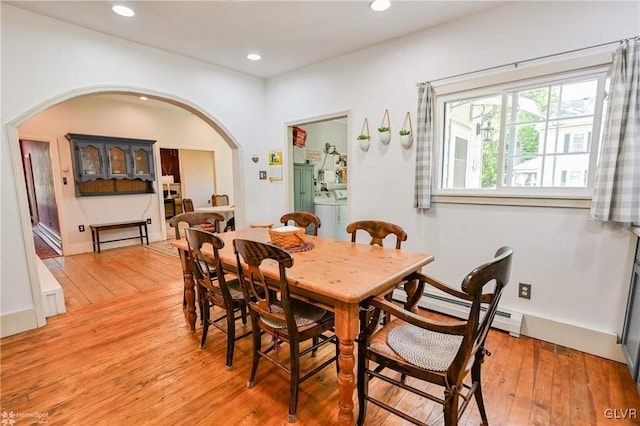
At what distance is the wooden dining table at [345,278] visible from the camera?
1408 millimetres

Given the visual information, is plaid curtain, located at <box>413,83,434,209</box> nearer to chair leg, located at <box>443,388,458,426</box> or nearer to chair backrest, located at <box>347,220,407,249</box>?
chair backrest, located at <box>347,220,407,249</box>

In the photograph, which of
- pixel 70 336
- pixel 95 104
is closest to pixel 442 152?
pixel 70 336

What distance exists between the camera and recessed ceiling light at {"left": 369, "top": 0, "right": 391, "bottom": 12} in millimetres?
2356

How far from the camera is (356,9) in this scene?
2.47 metres

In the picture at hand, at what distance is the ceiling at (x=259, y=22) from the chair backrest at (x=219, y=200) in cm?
417

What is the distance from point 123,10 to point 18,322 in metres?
2.81

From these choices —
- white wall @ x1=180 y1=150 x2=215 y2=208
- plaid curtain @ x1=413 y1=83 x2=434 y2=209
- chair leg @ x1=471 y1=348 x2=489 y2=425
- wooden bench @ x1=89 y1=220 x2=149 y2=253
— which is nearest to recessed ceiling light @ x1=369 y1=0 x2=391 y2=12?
plaid curtain @ x1=413 y1=83 x2=434 y2=209

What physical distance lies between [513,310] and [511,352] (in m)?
0.44

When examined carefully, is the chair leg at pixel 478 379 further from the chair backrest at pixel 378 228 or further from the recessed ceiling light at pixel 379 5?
the recessed ceiling light at pixel 379 5

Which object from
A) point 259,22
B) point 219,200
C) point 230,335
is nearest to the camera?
point 230,335

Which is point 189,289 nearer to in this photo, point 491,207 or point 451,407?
point 451,407

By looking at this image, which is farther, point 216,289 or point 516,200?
point 516,200

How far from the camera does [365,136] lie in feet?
10.6

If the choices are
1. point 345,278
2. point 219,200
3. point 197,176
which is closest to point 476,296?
→ point 345,278
